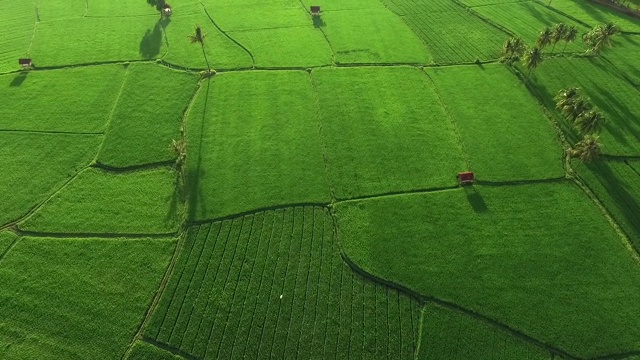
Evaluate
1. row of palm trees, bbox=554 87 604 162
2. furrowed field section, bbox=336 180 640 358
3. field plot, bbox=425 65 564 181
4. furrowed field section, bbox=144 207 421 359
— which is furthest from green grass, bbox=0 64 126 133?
row of palm trees, bbox=554 87 604 162

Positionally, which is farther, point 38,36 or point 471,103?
point 38,36

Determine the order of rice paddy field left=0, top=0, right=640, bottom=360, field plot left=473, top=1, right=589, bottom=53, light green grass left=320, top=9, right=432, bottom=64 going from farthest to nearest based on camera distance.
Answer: field plot left=473, top=1, right=589, bottom=53 → light green grass left=320, top=9, right=432, bottom=64 → rice paddy field left=0, top=0, right=640, bottom=360

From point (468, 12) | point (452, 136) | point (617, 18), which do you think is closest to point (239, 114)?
point (452, 136)

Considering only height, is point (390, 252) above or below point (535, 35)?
below

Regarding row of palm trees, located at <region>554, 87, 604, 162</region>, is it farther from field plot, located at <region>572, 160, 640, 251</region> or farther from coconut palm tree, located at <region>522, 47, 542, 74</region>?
coconut palm tree, located at <region>522, 47, 542, 74</region>

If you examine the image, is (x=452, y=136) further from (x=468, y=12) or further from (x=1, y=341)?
(x=1, y=341)

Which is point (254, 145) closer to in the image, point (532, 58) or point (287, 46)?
point (287, 46)
